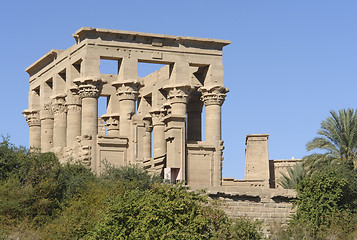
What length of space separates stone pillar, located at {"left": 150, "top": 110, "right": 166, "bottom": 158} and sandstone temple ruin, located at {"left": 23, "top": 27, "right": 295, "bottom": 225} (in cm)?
5

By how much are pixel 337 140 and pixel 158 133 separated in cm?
1121

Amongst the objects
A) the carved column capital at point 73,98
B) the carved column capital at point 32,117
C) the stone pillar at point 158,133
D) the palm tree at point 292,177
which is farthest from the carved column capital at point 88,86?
the palm tree at point 292,177

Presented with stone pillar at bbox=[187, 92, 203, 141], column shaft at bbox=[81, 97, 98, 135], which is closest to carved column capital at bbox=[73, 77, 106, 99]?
column shaft at bbox=[81, 97, 98, 135]

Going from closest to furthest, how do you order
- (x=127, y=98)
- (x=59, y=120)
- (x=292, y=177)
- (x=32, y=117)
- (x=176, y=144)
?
1. (x=176, y=144)
2. (x=127, y=98)
3. (x=292, y=177)
4. (x=59, y=120)
5. (x=32, y=117)

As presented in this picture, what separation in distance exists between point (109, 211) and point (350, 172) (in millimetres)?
11385

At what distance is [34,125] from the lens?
54.5 meters

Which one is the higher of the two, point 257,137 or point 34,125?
point 34,125

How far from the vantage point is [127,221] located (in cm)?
3341

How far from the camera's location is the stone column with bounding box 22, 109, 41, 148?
179 feet

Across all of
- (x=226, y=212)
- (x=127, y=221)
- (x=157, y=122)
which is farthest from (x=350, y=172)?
(x=157, y=122)

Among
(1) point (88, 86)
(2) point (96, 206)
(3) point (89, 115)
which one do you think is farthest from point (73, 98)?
(2) point (96, 206)

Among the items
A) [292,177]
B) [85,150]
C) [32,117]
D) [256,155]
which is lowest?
[292,177]

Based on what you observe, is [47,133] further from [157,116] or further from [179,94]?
[179,94]

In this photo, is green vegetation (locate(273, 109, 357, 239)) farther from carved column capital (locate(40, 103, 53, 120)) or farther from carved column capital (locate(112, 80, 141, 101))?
carved column capital (locate(40, 103, 53, 120))
